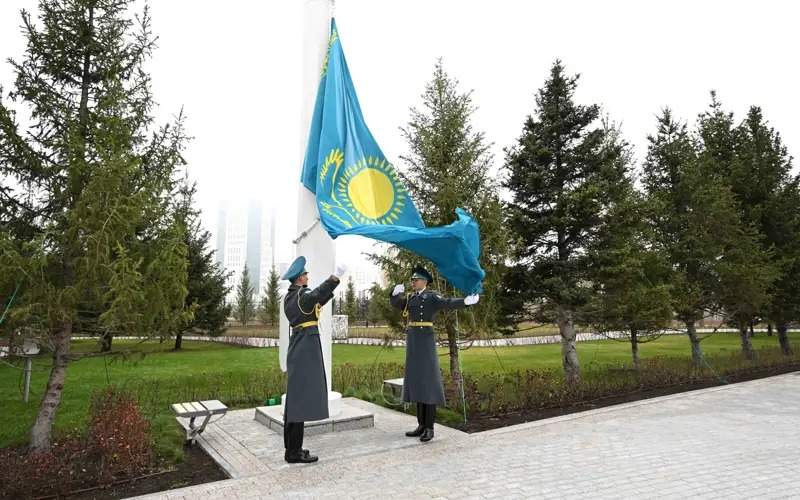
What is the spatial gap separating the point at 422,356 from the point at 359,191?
102 inches

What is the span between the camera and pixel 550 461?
19.0ft

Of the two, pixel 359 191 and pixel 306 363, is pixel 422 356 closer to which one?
pixel 306 363

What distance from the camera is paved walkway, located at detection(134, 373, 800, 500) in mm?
4840

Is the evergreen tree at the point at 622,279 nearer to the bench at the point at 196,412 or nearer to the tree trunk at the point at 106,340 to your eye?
the bench at the point at 196,412

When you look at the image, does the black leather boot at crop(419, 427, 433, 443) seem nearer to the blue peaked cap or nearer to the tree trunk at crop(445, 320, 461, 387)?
the blue peaked cap

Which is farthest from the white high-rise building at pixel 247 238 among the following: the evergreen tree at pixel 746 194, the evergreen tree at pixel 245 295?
the evergreen tree at pixel 746 194

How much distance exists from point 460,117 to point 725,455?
772cm

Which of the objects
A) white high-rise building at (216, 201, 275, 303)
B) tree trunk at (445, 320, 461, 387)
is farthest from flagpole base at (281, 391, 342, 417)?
white high-rise building at (216, 201, 275, 303)

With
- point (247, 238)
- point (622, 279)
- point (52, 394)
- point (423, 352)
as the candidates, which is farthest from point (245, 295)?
point (247, 238)

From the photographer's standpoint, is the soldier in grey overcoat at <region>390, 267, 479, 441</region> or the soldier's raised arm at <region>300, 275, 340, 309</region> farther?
the soldier in grey overcoat at <region>390, 267, 479, 441</region>

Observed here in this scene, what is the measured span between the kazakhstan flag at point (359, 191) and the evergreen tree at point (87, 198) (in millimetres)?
1973

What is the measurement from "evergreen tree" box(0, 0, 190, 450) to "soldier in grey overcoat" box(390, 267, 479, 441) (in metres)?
3.08

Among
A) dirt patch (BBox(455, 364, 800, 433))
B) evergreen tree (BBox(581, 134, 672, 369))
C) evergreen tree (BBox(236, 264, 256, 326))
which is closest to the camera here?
dirt patch (BBox(455, 364, 800, 433))

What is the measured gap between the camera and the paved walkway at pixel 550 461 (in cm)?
484
